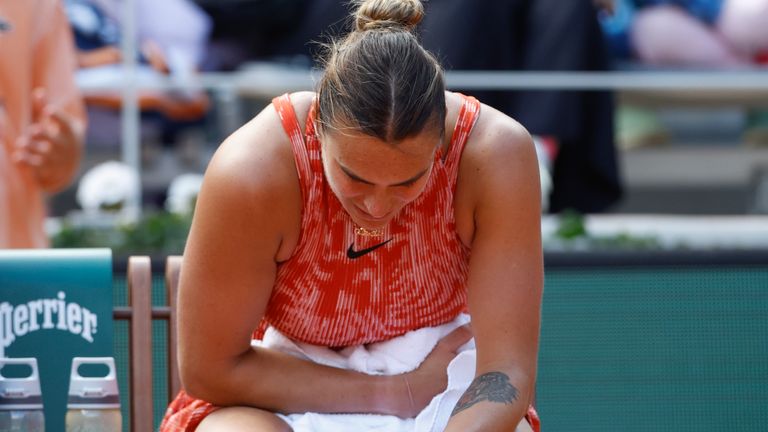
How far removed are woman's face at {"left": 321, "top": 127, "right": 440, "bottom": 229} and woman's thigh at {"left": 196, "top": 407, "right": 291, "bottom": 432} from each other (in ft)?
1.35

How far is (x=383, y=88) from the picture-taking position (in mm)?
2125

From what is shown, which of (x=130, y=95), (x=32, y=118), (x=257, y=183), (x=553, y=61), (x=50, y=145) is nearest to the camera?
(x=257, y=183)

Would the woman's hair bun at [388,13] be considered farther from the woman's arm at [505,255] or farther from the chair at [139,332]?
the chair at [139,332]

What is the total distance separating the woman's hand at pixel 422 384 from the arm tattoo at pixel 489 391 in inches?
2.9

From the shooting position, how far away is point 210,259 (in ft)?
7.57

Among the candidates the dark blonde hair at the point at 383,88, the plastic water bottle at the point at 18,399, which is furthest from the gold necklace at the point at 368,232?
the plastic water bottle at the point at 18,399

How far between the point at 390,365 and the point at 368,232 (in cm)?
26

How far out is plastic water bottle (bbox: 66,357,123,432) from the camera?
245 cm

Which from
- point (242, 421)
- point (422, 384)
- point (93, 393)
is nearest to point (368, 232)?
point (422, 384)

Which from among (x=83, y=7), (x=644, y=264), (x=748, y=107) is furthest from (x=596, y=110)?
(x=83, y=7)

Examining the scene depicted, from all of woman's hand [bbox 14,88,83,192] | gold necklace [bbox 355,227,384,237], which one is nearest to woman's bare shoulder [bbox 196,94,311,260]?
gold necklace [bbox 355,227,384,237]

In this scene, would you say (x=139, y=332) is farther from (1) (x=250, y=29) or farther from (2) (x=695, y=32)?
(2) (x=695, y=32)

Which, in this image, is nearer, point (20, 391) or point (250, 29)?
point (20, 391)

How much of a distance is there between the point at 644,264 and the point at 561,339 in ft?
1.07
